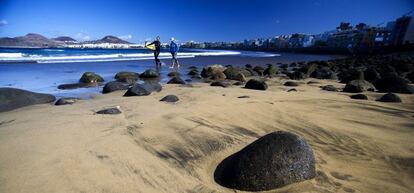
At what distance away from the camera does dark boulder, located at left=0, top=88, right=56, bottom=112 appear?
18.7 ft

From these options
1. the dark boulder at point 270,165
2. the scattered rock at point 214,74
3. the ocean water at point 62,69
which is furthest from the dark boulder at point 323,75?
the dark boulder at point 270,165

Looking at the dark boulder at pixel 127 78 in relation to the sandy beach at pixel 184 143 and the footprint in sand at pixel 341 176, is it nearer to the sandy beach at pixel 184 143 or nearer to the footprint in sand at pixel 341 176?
the sandy beach at pixel 184 143

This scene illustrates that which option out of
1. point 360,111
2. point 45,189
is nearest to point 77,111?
point 45,189

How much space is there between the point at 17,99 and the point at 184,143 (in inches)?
163

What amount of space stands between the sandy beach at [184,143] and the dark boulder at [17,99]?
1.35 ft

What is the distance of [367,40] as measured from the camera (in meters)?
77.8

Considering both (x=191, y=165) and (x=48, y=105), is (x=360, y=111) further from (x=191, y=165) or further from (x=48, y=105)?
(x=48, y=105)

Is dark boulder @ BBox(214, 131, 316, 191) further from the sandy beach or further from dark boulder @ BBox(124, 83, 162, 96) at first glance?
dark boulder @ BBox(124, 83, 162, 96)

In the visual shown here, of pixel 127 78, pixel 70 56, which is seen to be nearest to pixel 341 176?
pixel 127 78

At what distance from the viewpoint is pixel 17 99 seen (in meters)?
5.96

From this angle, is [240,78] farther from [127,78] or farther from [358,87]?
[358,87]

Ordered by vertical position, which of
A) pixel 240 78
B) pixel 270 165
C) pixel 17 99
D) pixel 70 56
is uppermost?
pixel 270 165

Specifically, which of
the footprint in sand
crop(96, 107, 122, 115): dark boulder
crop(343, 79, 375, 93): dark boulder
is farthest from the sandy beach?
crop(343, 79, 375, 93): dark boulder

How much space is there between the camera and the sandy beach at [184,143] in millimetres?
2691
